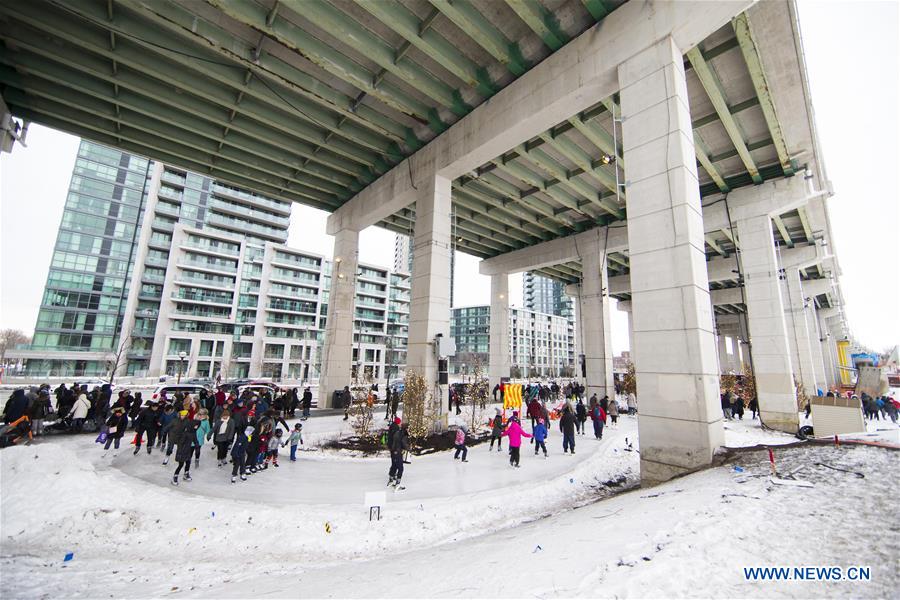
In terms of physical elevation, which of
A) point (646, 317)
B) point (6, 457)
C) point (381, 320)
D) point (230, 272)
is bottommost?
point (6, 457)

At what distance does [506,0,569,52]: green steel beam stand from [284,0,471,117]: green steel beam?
3.94 m

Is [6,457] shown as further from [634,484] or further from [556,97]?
[556,97]

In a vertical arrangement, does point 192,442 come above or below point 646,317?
below

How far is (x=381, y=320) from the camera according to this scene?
238 feet

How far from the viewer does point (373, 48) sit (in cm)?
1220

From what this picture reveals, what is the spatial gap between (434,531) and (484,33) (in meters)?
13.8

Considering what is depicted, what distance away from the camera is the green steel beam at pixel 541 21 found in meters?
10.6

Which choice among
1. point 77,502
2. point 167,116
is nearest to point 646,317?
point 77,502

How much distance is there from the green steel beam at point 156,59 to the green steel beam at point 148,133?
3604 mm

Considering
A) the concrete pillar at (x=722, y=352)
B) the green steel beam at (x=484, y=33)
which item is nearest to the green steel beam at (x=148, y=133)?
the green steel beam at (x=484, y=33)

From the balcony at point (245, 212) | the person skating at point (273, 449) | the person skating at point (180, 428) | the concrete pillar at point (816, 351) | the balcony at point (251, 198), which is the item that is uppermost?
the balcony at point (251, 198)

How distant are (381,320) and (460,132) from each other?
59.8 metres

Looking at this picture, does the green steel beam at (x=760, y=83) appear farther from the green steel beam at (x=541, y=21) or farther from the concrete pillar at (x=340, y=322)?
the concrete pillar at (x=340, y=322)

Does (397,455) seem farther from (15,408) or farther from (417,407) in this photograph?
(15,408)
